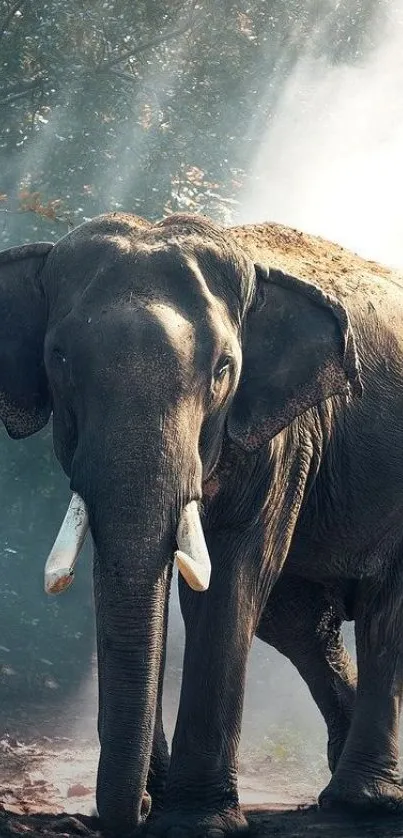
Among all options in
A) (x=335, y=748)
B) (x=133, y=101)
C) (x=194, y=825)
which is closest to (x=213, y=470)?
(x=194, y=825)

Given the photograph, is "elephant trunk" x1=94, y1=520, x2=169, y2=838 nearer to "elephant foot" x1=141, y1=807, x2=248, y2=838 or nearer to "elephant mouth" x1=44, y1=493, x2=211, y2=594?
"elephant mouth" x1=44, y1=493, x2=211, y2=594

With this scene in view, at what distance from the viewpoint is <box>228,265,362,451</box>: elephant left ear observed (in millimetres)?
6648

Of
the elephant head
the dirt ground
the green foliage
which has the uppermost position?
the green foliage

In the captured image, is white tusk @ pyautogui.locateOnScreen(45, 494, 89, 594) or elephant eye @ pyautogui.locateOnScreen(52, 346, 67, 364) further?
elephant eye @ pyautogui.locateOnScreen(52, 346, 67, 364)

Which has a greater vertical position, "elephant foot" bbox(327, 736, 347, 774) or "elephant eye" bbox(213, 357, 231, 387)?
"elephant eye" bbox(213, 357, 231, 387)

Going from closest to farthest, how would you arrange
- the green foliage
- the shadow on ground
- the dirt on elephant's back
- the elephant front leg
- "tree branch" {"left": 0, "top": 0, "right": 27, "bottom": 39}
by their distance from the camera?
the shadow on ground, the elephant front leg, the dirt on elephant's back, "tree branch" {"left": 0, "top": 0, "right": 27, "bottom": 39}, the green foliage

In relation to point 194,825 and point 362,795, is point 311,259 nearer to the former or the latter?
point 362,795

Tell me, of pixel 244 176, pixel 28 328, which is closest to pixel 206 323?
pixel 28 328

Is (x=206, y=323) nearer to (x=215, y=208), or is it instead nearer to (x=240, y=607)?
(x=240, y=607)

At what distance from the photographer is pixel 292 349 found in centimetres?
670

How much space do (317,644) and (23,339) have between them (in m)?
2.67

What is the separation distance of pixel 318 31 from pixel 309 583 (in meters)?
9.54

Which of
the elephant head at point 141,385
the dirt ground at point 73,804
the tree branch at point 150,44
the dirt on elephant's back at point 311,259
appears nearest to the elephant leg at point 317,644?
the dirt ground at point 73,804

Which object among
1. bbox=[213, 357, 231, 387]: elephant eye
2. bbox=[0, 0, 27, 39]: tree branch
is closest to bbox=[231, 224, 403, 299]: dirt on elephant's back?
bbox=[213, 357, 231, 387]: elephant eye
